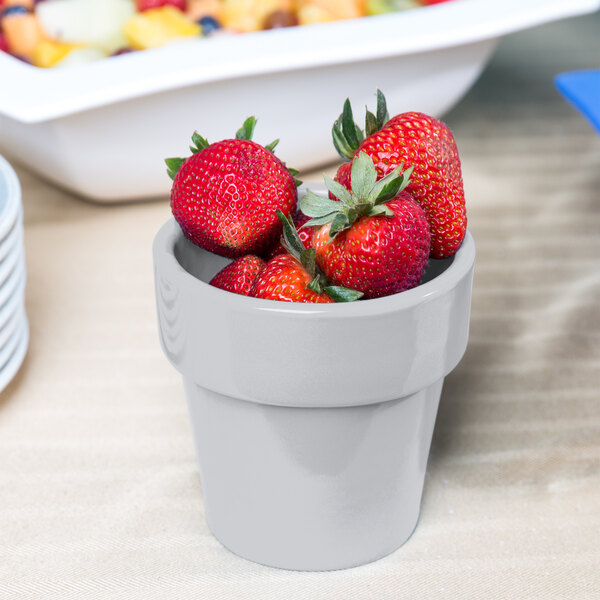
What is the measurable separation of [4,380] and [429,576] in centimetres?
42

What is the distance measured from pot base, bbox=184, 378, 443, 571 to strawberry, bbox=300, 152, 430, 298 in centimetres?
9

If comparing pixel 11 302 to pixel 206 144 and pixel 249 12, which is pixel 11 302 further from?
pixel 249 12

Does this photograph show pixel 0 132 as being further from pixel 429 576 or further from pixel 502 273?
pixel 429 576

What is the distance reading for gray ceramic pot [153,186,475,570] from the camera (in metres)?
0.53

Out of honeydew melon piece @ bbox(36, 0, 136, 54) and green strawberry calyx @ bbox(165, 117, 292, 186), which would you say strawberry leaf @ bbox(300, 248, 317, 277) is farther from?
honeydew melon piece @ bbox(36, 0, 136, 54)

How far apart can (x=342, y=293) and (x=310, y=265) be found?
0.03 m

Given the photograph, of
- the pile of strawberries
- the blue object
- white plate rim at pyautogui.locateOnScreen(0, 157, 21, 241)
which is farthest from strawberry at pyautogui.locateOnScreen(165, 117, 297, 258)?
the blue object

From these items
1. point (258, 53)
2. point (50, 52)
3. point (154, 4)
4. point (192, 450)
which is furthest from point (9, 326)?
point (154, 4)

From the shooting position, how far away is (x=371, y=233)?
1.73 ft

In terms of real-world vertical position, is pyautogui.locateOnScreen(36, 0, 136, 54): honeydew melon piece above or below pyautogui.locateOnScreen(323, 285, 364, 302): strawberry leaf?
below

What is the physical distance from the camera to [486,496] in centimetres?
73

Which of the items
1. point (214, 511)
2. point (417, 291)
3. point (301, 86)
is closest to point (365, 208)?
point (417, 291)

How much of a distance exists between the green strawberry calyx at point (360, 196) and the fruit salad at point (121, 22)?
871 millimetres

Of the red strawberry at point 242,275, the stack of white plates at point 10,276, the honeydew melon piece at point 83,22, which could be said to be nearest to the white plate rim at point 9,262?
the stack of white plates at point 10,276
